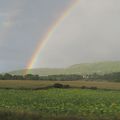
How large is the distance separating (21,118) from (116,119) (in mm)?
4893

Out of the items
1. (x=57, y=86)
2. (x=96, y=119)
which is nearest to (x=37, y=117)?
(x=96, y=119)

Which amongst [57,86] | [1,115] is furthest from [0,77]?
[1,115]

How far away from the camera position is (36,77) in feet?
538

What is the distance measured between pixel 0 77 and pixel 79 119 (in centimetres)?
13882

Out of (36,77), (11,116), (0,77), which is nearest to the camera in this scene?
(11,116)

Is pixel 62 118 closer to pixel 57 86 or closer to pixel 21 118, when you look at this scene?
pixel 21 118

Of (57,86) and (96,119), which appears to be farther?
(57,86)

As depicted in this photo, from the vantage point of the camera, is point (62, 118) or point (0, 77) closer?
point (62, 118)

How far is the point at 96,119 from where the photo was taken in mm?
16547

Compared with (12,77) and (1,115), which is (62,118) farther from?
(12,77)

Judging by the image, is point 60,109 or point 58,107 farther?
point 58,107

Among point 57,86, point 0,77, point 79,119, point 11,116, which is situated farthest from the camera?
point 0,77

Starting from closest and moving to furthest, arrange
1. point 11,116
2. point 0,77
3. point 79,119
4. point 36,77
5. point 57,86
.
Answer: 1. point 79,119
2. point 11,116
3. point 57,86
4. point 0,77
5. point 36,77

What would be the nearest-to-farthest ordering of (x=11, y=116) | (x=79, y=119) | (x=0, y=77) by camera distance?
1. (x=79, y=119)
2. (x=11, y=116)
3. (x=0, y=77)
